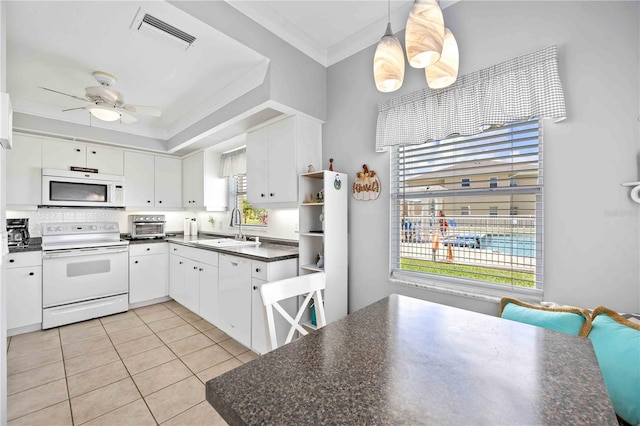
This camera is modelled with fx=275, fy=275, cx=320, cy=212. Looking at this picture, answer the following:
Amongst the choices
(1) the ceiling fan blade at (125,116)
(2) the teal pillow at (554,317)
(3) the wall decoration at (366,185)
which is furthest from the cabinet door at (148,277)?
(2) the teal pillow at (554,317)

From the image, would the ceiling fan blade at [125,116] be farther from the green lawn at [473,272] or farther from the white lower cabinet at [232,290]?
the green lawn at [473,272]

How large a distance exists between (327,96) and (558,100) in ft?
6.48

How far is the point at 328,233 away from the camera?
249 cm

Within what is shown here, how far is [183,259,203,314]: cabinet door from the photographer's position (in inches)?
132

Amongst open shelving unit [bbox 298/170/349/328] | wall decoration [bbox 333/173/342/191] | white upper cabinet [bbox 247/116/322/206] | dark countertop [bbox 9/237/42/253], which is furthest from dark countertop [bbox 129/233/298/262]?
dark countertop [bbox 9/237/42/253]

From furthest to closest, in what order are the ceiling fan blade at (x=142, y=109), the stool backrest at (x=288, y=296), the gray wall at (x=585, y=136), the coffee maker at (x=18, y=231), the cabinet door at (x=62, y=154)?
the cabinet door at (x=62, y=154) < the coffee maker at (x=18, y=231) < the ceiling fan blade at (x=142, y=109) < the gray wall at (x=585, y=136) < the stool backrest at (x=288, y=296)

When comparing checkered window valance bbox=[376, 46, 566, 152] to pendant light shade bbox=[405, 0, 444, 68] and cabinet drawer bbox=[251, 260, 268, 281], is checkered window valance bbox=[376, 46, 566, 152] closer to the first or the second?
pendant light shade bbox=[405, 0, 444, 68]

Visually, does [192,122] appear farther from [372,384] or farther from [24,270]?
[372,384]

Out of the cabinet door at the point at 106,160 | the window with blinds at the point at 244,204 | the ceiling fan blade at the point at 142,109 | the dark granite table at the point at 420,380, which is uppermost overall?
the ceiling fan blade at the point at 142,109

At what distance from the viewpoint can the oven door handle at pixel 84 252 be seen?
316cm

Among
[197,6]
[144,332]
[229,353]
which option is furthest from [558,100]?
[144,332]

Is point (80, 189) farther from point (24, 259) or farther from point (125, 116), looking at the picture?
point (125, 116)

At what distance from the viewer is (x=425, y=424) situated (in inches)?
24.1

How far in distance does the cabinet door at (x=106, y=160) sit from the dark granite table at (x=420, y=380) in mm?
4266
